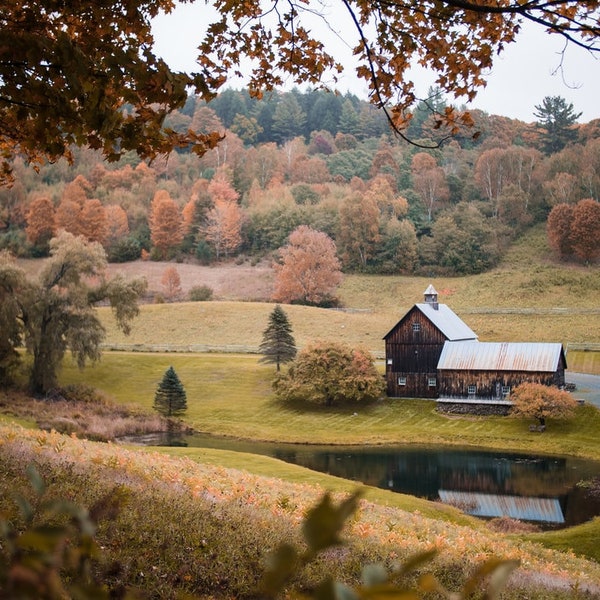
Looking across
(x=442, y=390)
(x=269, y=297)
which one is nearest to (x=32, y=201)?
(x=269, y=297)

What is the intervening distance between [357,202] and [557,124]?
3776 cm

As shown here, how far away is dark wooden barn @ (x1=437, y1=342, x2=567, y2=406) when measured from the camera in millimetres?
38531

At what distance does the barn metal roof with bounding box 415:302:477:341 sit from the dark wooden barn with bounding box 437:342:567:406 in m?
1.58

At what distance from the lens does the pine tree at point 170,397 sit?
133 feet

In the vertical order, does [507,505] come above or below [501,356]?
below

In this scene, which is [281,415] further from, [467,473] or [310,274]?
[310,274]

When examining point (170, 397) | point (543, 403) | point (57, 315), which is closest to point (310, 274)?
point (170, 397)

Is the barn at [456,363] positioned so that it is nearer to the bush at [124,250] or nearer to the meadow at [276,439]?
the meadow at [276,439]

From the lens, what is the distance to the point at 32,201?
8894cm

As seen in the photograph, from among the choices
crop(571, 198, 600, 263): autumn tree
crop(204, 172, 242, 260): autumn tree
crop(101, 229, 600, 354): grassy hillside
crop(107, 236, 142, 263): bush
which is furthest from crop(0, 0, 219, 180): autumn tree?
crop(107, 236, 142, 263): bush

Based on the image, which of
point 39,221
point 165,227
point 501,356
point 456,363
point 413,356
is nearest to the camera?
point 501,356

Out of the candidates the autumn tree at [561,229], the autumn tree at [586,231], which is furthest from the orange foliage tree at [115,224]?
the autumn tree at [586,231]

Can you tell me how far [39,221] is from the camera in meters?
84.5

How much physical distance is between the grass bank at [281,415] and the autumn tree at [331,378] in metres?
0.91
